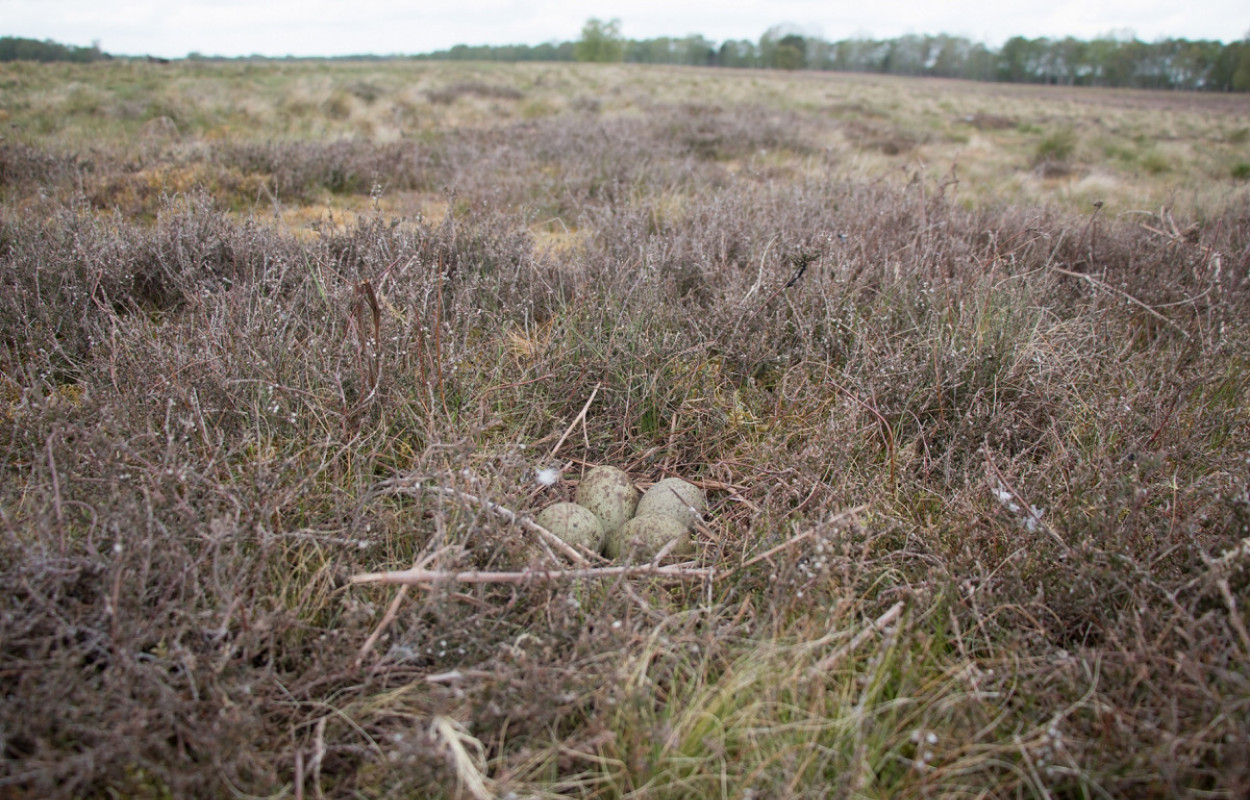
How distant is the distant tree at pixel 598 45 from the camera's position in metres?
Result: 64.0

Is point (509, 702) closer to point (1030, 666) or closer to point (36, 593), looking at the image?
point (36, 593)

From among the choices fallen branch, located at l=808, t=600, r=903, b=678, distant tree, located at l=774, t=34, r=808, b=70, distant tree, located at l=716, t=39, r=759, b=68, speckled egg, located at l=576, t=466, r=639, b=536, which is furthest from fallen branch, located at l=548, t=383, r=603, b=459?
distant tree, located at l=716, t=39, r=759, b=68

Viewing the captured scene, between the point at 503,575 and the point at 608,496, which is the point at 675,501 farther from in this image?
the point at 503,575

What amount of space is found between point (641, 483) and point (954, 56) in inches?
3036

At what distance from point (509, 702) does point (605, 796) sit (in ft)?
1.02

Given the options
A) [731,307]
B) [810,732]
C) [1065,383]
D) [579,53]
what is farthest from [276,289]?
[579,53]

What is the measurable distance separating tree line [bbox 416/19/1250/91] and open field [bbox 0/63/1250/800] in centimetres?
5147

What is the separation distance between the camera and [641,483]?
272 centimetres

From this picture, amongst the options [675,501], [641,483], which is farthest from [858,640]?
[641,483]

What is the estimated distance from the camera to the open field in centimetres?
147

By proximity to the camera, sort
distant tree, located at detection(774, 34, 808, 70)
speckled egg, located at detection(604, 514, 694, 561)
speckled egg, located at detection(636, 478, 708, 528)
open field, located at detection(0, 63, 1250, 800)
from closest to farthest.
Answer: open field, located at detection(0, 63, 1250, 800)
speckled egg, located at detection(604, 514, 694, 561)
speckled egg, located at detection(636, 478, 708, 528)
distant tree, located at detection(774, 34, 808, 70)

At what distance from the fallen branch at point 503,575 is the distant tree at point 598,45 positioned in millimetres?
69844

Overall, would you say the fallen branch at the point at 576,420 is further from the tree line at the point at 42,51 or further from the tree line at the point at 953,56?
the tree line at the point at 953,56

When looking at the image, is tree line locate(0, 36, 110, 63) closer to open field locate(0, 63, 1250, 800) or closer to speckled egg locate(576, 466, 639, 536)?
open field locate(0, 63, 1250, 800)
